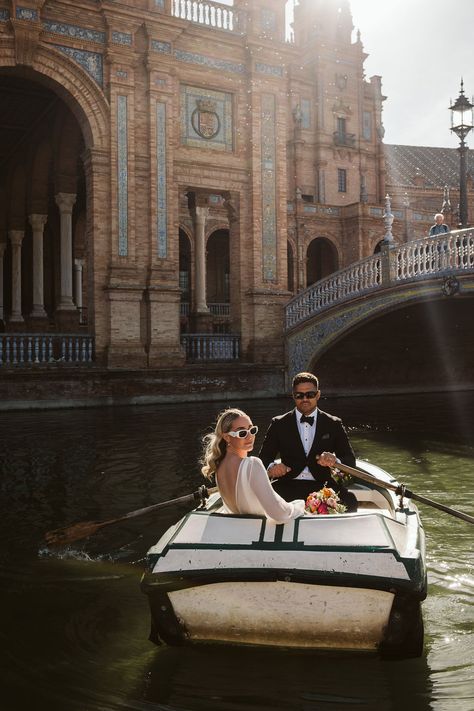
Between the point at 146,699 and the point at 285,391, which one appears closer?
the point at 146,699

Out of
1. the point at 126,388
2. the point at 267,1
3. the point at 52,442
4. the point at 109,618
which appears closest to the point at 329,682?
the point at 109,618

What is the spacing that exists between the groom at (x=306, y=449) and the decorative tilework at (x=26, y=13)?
14.9 meters

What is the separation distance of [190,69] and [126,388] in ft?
28.2

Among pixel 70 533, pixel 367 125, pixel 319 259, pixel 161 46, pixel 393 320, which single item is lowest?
pixel 70 533

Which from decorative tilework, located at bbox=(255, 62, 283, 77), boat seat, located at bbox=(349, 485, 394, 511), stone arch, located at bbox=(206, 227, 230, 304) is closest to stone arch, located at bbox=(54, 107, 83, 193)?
decorative tilework, located at bbox=(255, 62, 283, 77)

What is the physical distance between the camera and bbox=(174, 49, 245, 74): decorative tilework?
1847 cm

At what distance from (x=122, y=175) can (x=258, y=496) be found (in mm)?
15089

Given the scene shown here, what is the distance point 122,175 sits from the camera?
1755 centimetres

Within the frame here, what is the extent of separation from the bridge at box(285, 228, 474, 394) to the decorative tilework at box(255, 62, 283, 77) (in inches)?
232

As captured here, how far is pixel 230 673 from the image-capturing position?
11.4 ft

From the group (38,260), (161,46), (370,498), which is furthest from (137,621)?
(38,260)

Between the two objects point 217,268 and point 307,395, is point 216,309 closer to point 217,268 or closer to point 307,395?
point 217,268

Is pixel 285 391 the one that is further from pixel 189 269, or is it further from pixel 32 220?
pixel 189 269

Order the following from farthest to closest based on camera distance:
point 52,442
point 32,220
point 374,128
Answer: point 374,128 → point 32,220 → point 52,442
